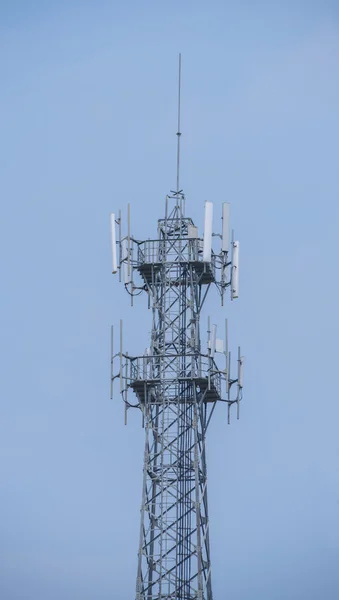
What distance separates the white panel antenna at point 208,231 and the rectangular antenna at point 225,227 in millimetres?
984

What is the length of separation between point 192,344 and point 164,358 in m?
1.27

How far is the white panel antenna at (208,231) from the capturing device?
91.7 m

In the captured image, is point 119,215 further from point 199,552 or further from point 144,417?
point 199,552

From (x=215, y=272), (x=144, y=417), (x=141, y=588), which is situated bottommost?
(x=141, y=588)

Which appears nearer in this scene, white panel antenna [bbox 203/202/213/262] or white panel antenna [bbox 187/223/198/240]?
white panel antenna [bbox 203/202/213/262]

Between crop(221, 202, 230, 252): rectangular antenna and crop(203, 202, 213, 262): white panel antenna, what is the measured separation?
3.23 feet

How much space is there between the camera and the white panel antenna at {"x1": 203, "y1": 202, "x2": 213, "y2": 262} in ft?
301

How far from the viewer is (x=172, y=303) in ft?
305

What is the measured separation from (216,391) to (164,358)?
8.33 feet

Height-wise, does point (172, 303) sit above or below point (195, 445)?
above

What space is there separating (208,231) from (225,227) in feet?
3.91

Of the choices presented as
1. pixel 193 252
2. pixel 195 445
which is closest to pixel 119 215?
pixel 193 252

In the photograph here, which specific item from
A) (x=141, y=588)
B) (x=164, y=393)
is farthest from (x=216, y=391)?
(x=141, y=588)

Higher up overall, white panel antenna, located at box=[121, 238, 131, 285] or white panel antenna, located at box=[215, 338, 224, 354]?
white panel antenna, located at box=[121, 238, 131, 285]
